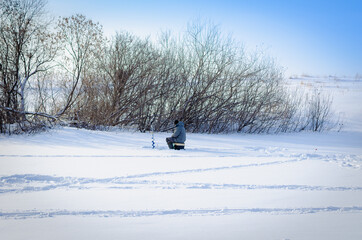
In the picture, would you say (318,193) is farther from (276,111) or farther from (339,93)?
(339,93)

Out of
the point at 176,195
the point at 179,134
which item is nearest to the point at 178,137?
the point at 179,134

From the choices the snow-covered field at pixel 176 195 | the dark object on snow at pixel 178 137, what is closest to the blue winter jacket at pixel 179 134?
the dark object on snow at pixel 178 137

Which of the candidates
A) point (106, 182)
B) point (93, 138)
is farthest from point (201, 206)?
point (93, 138)

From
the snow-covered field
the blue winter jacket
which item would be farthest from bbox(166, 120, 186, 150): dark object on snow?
the snow-covered field

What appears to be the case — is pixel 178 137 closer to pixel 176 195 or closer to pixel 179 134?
pixel 179 134

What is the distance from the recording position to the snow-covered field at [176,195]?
4.06 meters

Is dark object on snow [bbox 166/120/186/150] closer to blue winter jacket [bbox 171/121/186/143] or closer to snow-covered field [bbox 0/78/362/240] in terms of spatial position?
blue winter jacket [bbox 171/121/186/143]

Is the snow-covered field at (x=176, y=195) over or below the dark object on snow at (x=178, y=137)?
below

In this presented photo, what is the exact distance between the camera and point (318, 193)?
19.1ft

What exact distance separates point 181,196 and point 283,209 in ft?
5.88

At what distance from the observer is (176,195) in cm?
554

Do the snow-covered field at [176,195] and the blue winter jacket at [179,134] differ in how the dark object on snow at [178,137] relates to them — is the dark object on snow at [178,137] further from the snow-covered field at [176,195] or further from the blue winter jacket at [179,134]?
the snow-covered field at [176,195]

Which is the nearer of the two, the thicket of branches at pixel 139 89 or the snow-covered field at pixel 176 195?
the snow-covered field at pixel 176 195

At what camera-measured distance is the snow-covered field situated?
13.3ft
